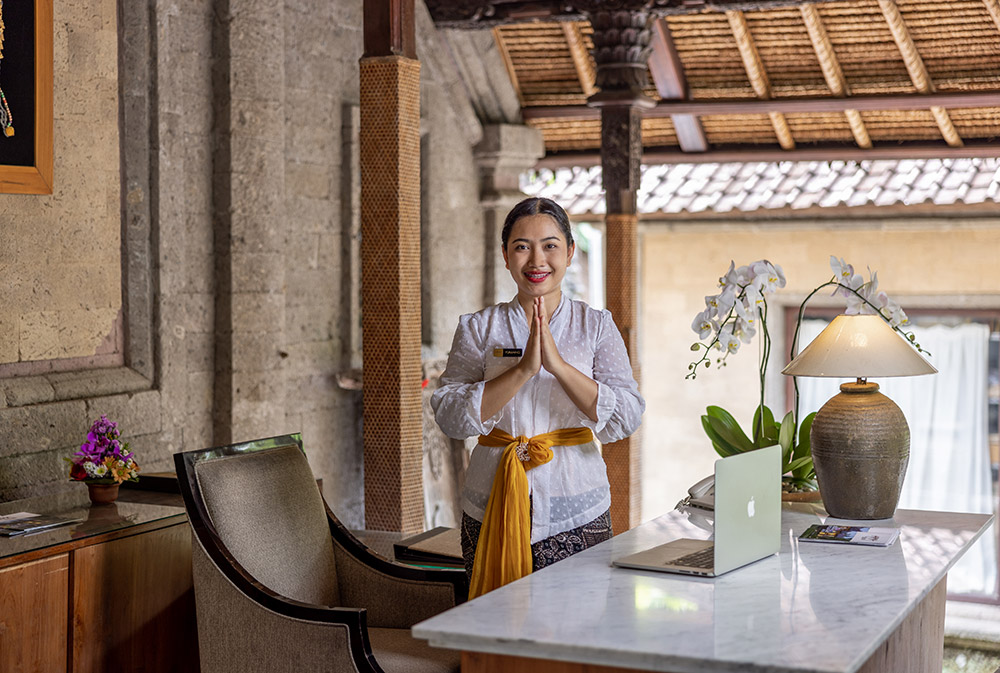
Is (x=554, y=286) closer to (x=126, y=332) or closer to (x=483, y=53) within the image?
(x=126, y=332)

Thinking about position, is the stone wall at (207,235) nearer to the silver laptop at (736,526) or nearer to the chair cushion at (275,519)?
the chair cushion at (275,519)

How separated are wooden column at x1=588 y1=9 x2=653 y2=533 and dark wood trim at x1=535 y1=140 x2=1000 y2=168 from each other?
1467 mm

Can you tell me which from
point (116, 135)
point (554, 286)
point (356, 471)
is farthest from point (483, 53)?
point (554, 286)

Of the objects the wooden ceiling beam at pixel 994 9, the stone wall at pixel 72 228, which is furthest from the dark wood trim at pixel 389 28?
the wooden ceiling beam at pixel 994 9

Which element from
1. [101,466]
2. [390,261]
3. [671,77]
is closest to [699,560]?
[101,466]

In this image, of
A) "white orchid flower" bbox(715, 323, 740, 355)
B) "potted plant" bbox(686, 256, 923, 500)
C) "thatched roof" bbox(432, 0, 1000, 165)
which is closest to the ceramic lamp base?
"potted plant" bbox(686, 256, 923, 500)

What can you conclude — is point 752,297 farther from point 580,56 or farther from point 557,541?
point 580,56

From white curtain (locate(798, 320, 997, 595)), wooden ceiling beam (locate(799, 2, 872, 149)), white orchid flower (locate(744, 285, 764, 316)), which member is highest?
wooden ceiling beam (locate(799, 2, 872, 149))

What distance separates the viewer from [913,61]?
803 cm

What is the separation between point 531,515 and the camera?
283cm

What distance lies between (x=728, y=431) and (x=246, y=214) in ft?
9.60

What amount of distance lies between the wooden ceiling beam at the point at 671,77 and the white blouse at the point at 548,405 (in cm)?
540

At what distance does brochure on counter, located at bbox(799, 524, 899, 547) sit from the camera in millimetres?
2781

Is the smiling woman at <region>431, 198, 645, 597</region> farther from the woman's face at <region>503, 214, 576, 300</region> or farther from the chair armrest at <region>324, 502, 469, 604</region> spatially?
the chair armrest at <region>324, 502, 469, 604</region>
